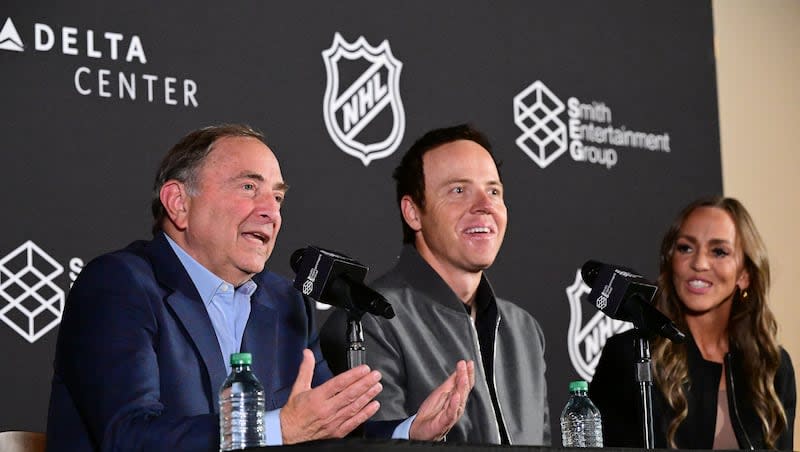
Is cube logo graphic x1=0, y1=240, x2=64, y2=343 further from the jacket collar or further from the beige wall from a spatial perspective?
the beige wall

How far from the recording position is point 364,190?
436 centimetres

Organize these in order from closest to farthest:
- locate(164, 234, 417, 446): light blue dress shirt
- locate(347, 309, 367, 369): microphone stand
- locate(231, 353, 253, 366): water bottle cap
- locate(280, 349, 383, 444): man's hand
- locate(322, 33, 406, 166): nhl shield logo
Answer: locate(280, 349, 383, 444): man's hand, locate(231, 353, 253, 366): water bottle cap, locate(347, 309, 367, 369): microphone stand, locate(164, 234, 417, 446): light blue dress shirt, locate(322, 33, 406, 166): nhl shield logo

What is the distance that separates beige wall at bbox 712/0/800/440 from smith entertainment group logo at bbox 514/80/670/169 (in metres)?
0.81

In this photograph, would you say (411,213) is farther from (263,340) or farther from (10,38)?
(10,38)

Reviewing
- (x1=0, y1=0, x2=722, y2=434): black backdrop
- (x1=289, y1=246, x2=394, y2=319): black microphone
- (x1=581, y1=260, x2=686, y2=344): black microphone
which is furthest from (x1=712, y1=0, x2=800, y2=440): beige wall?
(x1=289, y1=246, x2=394, y2=319): black microphone

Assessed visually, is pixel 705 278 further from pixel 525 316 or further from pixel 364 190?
pixel 364 190

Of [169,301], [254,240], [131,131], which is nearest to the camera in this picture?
[169,301]

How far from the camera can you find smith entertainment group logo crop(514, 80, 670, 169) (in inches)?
190

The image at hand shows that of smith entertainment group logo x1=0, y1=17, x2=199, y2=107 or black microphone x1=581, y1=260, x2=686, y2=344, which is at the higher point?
smith entertainment group logo x1=0, y1=17, x2=199, y2=107

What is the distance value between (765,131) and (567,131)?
1322mm

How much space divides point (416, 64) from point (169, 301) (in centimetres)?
183

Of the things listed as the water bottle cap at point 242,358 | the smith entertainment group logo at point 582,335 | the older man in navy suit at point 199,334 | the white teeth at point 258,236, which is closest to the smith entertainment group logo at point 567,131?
the smith entertainment group logo at point 582,335

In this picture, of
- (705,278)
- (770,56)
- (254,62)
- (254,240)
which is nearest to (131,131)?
(254,62)

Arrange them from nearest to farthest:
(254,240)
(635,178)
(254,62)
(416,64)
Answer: (254,240) < (254,62) < (416,64) < (635,178)
